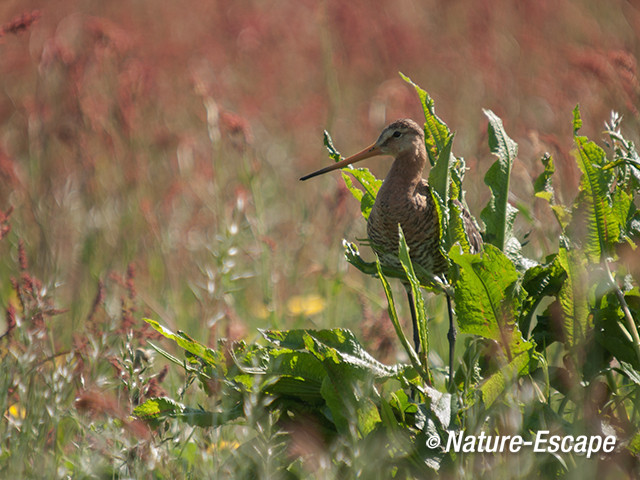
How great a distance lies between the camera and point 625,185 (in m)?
2.33

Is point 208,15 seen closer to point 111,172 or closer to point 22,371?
point 111,172

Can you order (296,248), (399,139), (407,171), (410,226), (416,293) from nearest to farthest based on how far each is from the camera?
(416,293), (410,226), (407,171), (399,139), (296,248)

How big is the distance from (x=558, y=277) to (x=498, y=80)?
10.9 ft

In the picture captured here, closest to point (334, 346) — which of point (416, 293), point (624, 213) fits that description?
point (416, 293)

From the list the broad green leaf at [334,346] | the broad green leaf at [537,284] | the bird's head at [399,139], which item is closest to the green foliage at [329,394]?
the broad green leaf at [334,346]

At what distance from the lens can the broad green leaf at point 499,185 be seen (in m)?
2.38

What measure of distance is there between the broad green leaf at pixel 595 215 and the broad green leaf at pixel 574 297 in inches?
2.6

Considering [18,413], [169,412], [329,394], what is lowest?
[18,413]

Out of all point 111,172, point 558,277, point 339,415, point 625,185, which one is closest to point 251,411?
point 339,415

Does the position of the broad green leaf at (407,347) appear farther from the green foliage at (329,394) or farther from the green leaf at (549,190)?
the green leaf at (549,190)

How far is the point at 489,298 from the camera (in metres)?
2.09

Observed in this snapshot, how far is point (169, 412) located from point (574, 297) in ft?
3.73

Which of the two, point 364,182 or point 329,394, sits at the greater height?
point 364,182

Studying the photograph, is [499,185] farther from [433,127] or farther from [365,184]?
[365,184]
